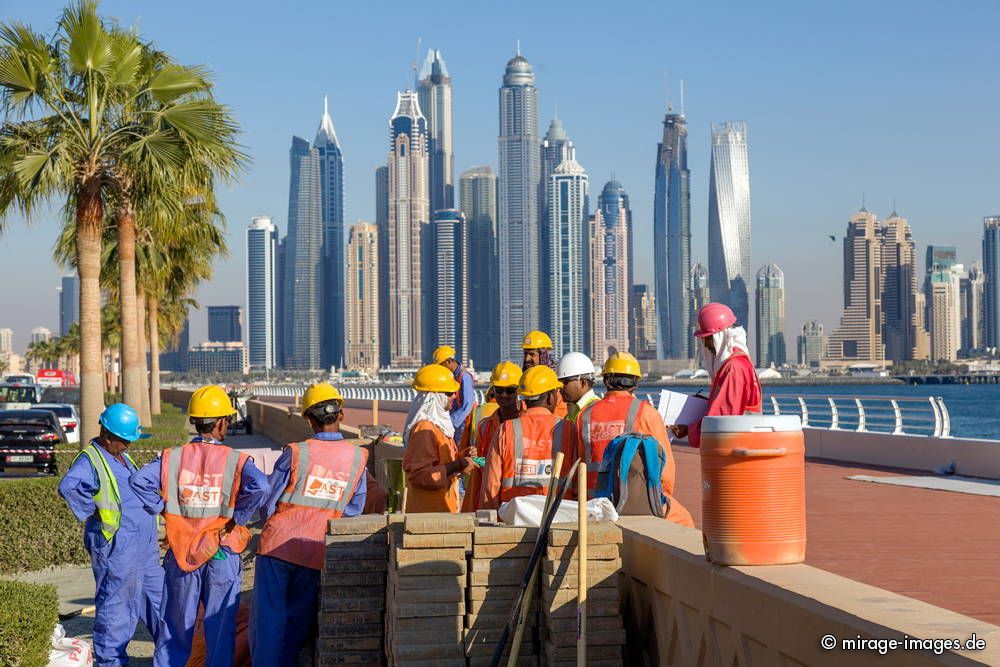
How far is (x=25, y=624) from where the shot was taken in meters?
8.24

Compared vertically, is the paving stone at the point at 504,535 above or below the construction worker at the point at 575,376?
below

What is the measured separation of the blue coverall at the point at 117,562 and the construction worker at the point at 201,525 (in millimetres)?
639

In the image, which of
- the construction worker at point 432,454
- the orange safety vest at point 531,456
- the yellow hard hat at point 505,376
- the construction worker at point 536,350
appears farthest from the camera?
the construction worker at point 536,350

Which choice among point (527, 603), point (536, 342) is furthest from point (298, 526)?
point (536, 342)

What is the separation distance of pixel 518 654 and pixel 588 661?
0.36m

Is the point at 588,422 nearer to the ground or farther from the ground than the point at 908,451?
farther from the ground

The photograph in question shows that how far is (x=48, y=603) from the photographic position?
8.71 m

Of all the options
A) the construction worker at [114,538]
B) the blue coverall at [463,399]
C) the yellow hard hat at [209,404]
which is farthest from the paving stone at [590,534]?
the blue coverall at [463,399]

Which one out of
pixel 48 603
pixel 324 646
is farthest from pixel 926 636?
pixel 48 603

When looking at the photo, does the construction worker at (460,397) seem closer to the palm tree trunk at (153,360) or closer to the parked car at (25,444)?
the parked car at (25,444)

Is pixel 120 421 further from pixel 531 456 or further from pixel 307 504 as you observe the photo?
pixel 531 456

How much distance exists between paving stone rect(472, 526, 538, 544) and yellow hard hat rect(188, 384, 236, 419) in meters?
2.34

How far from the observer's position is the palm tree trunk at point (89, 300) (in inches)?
778

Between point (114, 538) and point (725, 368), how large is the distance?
417 cm
